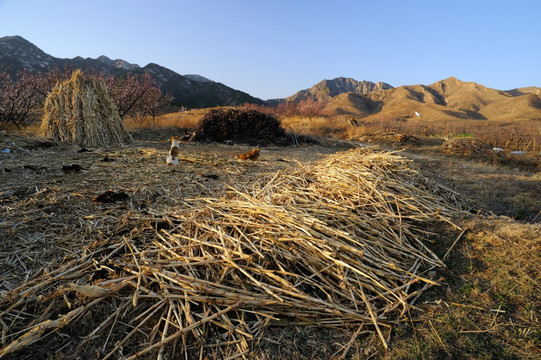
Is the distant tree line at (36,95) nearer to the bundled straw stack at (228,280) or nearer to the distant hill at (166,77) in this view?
the bundled straw stack at (228,280)

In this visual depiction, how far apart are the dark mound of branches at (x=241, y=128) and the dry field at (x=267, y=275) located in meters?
7.03

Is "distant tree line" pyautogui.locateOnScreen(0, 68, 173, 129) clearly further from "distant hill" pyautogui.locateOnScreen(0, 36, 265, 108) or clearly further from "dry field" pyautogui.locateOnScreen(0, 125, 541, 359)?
"distant hill" pyautogui.locateOnScreen(0, 36, 265, 108)

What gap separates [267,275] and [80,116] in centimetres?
666

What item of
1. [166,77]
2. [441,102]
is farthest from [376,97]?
[166,77]

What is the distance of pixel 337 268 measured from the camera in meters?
1.55

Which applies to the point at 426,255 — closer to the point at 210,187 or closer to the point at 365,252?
the point at 365,252

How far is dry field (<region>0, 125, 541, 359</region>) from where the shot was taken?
46.0 inches

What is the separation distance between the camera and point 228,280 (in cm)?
142

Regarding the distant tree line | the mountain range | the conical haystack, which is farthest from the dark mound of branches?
the mountain range

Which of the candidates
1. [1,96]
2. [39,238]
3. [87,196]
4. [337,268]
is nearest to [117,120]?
[87,196]

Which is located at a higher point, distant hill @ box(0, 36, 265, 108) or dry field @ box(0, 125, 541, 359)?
distant hill @ box(0, 36, 265, 108)

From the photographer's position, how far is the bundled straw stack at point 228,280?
116 cm

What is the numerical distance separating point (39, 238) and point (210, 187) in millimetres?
1447

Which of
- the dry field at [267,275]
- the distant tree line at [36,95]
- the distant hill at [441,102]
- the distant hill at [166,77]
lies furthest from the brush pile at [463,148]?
the distant hill at [166,77]
